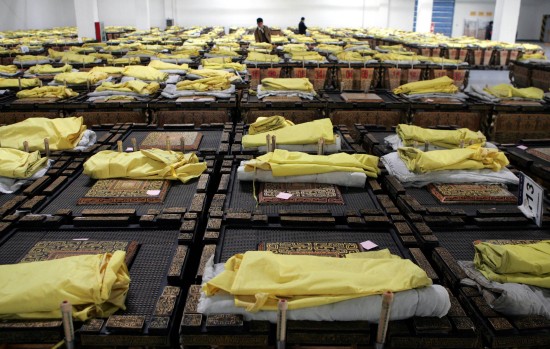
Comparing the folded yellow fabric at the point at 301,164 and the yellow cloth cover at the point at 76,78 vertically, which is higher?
the yellow cloth cover at the point at 76,78

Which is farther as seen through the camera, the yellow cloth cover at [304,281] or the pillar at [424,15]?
the pillar at [424,15]

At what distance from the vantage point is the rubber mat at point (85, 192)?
3.58 meters

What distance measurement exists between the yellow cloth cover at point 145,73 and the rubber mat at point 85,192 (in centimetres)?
431

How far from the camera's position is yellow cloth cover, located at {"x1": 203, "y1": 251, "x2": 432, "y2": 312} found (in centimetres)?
216

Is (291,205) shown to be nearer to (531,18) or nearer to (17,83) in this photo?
(17,83)

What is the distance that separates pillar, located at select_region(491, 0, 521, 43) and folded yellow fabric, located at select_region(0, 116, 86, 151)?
18452 mm

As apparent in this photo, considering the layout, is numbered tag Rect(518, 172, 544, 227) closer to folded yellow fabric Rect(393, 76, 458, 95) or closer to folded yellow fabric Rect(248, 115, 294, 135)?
folded yellow fabric Rect(248, 115, 294, 135)

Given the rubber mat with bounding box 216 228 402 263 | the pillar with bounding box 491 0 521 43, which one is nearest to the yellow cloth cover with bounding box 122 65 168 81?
the rubber mat with bounding box 216 228 402 263

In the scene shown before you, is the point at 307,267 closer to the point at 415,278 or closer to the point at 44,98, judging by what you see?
the point at 415,278

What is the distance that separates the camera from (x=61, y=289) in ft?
7.25

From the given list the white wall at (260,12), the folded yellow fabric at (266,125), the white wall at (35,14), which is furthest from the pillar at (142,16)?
the folded yellow fabric at (266,125)

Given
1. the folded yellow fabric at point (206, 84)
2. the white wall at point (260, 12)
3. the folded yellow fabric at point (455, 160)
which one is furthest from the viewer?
the white wall at point (260, 12)

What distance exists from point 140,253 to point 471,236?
2367 mm

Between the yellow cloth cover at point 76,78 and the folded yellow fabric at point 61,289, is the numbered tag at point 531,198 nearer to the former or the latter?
the folded yellow fabric at point 61,289
